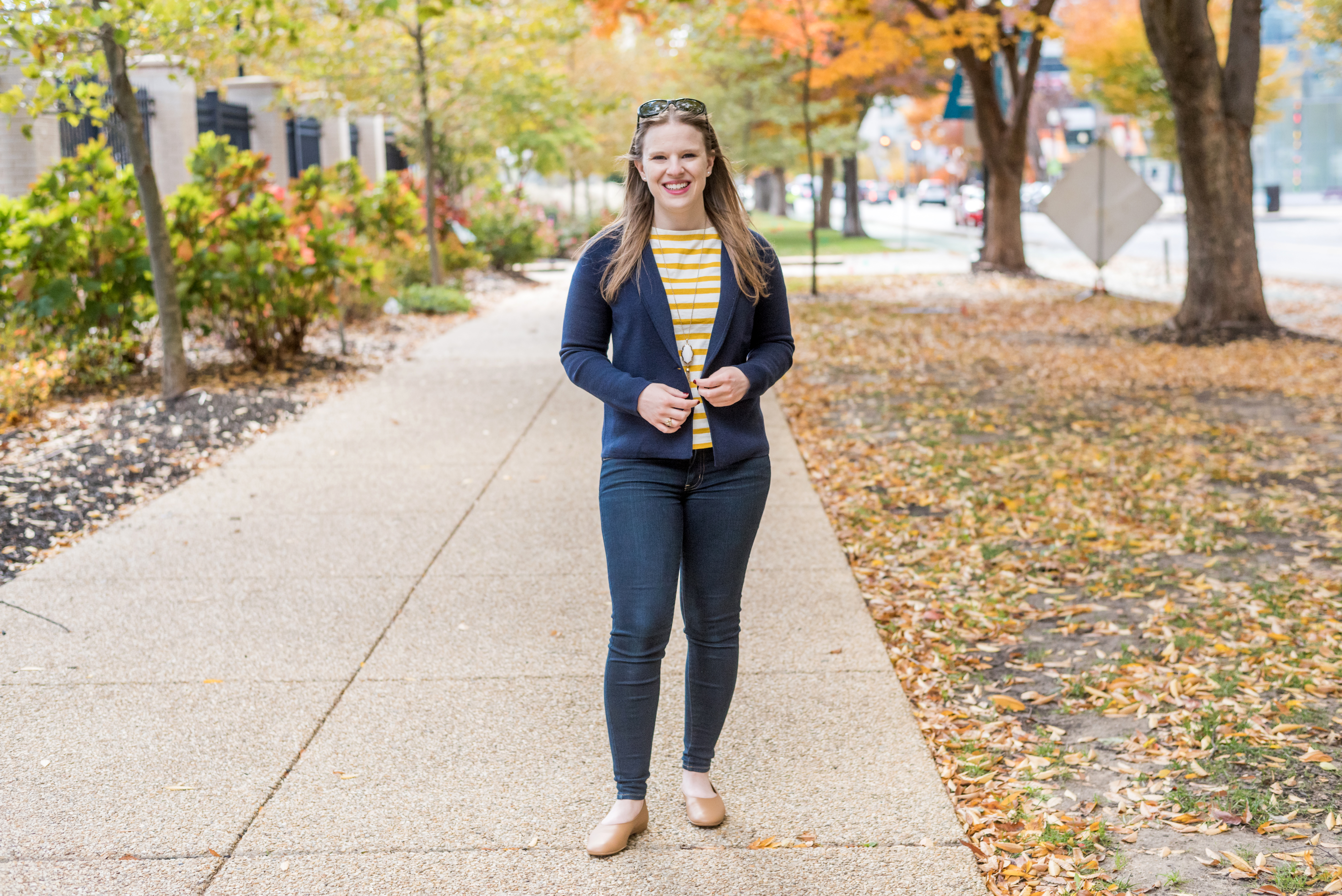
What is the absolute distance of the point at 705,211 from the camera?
3287 mm

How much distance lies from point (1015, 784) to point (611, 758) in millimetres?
1152

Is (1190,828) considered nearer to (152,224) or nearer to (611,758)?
(611,758)

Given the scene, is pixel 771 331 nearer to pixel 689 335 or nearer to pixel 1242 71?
pixel 689 335

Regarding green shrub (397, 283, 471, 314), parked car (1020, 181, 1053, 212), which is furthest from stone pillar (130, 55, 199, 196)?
parked car (1020, 181, 1053, 212)

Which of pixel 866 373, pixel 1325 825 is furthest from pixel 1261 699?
pixel 866 373

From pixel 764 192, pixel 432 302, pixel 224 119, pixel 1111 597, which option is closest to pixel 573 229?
pixel 224 119

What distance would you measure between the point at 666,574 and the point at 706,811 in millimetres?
710

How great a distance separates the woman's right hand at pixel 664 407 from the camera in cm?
299

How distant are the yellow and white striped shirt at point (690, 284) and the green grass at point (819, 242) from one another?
23.7 metres

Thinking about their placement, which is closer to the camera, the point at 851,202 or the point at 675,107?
the point at 675,107

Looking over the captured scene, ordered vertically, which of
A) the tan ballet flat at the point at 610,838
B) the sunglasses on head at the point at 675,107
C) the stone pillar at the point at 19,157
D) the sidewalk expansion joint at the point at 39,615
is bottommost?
the tan ballet flat at the point at 610,838

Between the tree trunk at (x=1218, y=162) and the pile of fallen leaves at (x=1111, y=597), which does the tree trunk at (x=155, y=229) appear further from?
the tree trunk at (x=1218, y=162)

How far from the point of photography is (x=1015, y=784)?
376 cm

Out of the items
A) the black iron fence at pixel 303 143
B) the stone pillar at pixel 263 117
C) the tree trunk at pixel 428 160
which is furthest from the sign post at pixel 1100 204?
the black iron fence at pixel 303 143
